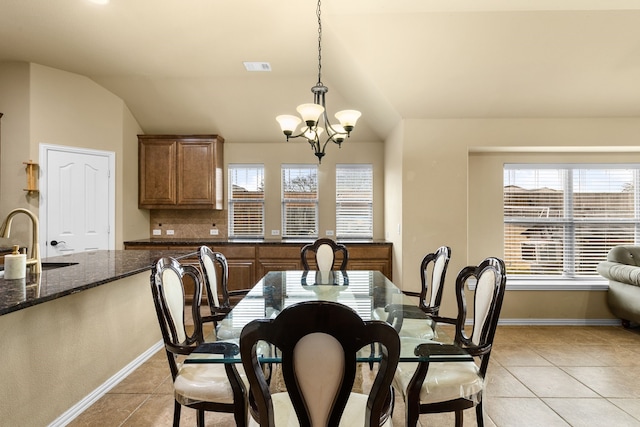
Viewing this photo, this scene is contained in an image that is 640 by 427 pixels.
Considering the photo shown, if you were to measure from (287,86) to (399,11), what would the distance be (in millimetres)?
2030

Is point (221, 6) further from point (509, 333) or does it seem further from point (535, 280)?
point (535, 280)

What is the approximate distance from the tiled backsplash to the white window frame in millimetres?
931

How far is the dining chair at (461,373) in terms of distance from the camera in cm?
165

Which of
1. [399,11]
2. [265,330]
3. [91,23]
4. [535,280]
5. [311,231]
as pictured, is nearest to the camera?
[265,330]

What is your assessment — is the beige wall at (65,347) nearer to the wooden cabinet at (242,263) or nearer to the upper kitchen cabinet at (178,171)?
the wooden cabinet at (242,263)

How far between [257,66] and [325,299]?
3.05 metres

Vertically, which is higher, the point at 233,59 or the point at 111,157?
the point at 233,59

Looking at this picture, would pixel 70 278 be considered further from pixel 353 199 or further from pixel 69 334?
pixel 353 199

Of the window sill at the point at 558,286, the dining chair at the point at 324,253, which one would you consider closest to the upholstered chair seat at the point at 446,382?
the dining chair at the point at 324,253

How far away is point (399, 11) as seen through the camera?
293cm

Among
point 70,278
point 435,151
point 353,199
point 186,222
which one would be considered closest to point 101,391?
point 70,278

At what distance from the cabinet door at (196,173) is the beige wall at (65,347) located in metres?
2.19

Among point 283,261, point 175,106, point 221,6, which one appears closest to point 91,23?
point 221,6

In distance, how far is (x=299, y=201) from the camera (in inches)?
218
